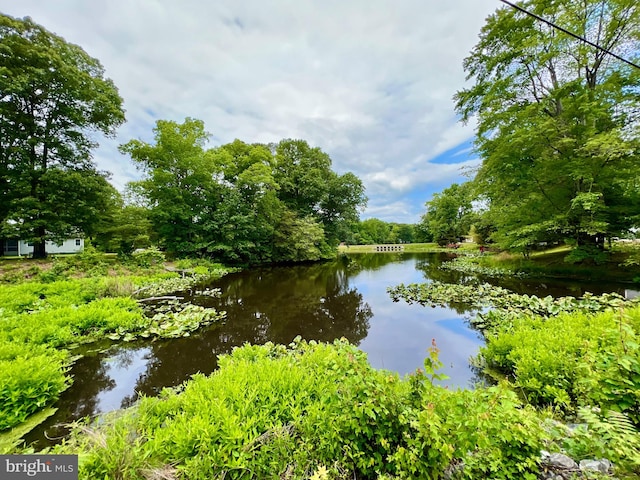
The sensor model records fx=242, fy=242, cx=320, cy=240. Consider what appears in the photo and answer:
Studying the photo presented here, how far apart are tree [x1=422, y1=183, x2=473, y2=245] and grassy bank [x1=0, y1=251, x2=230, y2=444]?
36.1m

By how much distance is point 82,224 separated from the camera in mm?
12562

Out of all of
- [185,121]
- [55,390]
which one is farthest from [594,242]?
[185,121]

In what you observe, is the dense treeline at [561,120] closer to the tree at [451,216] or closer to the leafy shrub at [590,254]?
the leafy shrub at [590,254]

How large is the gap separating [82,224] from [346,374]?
54.0 ft

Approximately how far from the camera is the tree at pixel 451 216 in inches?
1384

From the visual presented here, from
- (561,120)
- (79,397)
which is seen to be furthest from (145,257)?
(561,120)

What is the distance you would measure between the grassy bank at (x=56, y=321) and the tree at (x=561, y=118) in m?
13.1

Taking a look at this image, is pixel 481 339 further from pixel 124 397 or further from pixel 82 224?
pixel 82 224

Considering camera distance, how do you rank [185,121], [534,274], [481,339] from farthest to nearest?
[185,121]
[534,274]
[481,339]

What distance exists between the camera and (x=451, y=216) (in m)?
36.2

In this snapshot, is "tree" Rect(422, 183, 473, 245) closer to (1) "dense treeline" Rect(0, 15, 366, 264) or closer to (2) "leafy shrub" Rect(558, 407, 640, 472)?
(1) "dense treeline" Rect(0, 15, 366, 264)

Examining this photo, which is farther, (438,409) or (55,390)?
(55,390)

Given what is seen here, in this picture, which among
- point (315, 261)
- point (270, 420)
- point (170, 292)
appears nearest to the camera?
point (270, 420)

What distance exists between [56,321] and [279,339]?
450cm
